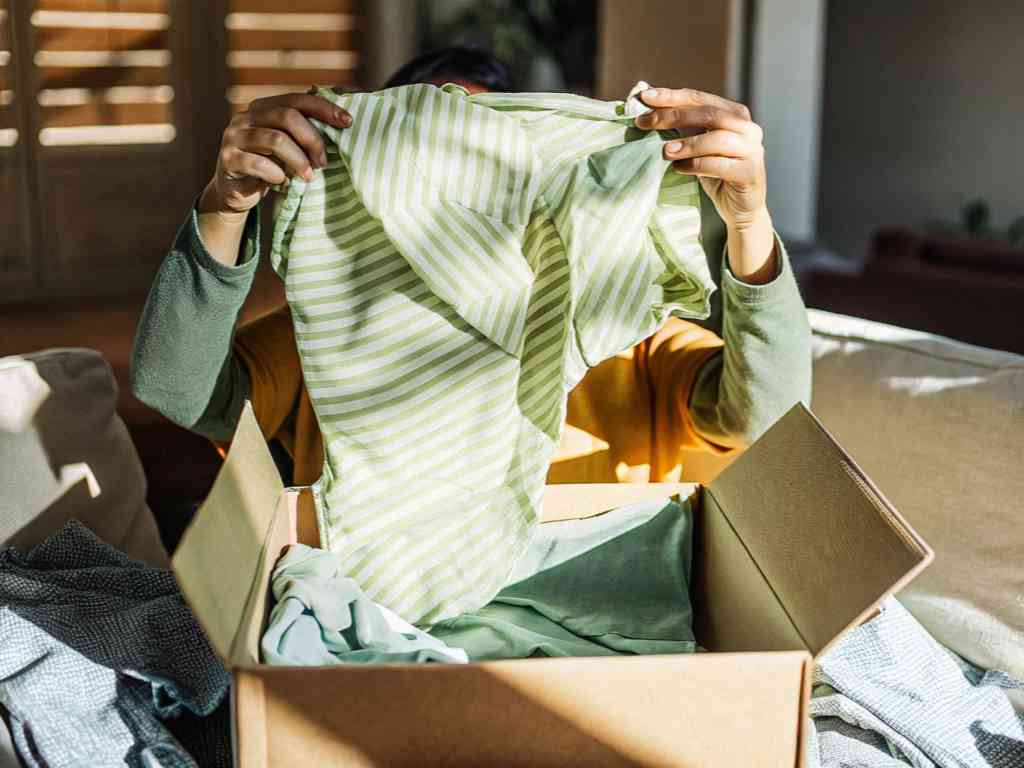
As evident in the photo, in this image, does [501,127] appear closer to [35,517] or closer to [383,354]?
[383,354]

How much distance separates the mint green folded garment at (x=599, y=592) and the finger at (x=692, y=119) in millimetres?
313

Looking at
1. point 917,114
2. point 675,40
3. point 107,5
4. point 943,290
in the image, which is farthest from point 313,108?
point 917,114

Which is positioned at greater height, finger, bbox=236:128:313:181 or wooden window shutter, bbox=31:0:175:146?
finger, bbox=236:128:313:181

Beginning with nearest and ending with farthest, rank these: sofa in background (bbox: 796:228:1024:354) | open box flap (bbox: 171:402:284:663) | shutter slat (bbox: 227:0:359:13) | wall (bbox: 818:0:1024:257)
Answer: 1. open box flap (bbox: 171:402:284:663)
2. sofa in background (bbox: 796:228:1024:354)
3. shutter slat (bbox: 227:0:359:13)
4. wall (bbox: 818:0:1024:257)

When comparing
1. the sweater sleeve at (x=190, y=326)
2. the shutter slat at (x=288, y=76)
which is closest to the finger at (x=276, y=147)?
the sweater sleeve at (x=190, y=326)

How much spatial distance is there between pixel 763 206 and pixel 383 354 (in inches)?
14.0

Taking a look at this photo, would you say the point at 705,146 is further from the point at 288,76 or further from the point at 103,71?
the point at 288,76

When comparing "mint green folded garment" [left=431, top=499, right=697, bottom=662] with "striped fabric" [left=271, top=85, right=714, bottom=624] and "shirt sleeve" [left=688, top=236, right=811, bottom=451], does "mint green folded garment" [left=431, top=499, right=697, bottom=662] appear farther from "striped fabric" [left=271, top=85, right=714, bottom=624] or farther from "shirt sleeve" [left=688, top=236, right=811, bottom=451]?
"shirt sleeve" [left=688, top=236, right=811, bottom=451]

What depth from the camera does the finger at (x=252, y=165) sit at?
2.79 ft

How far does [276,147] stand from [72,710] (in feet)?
1.48

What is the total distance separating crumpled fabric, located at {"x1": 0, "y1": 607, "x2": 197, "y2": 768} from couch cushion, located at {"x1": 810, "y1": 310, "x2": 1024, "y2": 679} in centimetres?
76

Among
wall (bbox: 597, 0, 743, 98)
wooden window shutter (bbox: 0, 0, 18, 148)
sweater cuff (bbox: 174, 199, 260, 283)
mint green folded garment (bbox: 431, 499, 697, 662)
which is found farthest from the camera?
wooden window shutter (bbox: 0, 0, 18, 148)

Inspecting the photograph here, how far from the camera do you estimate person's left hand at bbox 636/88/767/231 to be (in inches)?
34.4

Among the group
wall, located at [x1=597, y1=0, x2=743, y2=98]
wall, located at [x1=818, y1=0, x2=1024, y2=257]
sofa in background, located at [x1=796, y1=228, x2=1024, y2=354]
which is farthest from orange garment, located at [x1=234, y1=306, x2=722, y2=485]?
wall, located at [x1=818, y1=0, x2=1024, y2=257]
